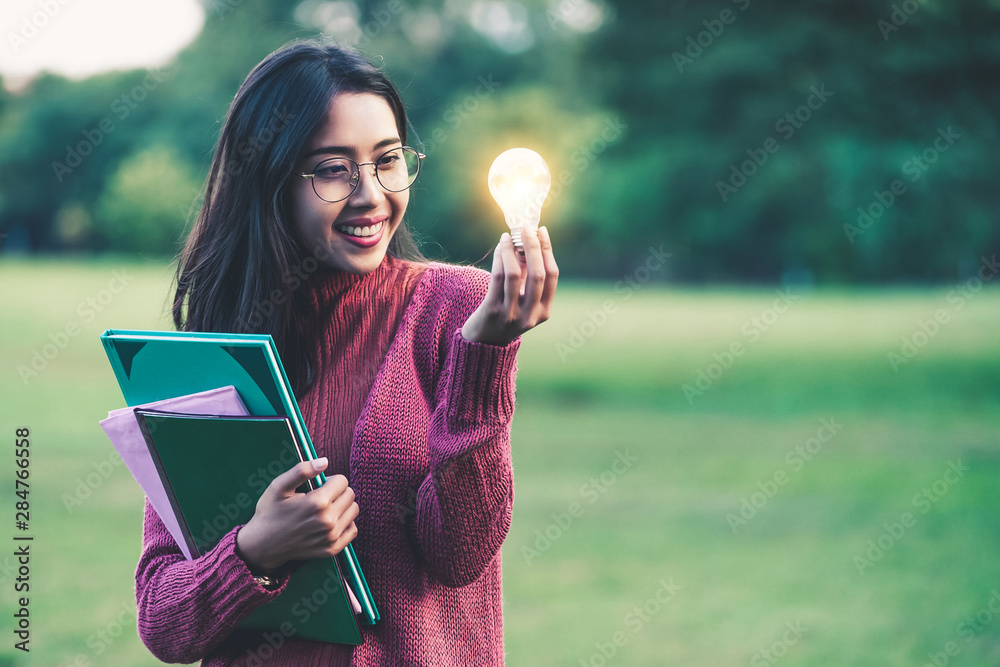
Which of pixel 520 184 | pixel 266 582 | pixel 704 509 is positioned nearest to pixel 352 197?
pixel 520 184

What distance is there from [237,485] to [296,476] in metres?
0.16

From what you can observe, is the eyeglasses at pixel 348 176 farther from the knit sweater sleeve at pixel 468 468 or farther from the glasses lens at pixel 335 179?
the knit sweater sleeve at pixel 468 468

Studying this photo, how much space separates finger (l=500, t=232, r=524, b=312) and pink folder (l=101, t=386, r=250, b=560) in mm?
473

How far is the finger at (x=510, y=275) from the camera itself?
4.92 ft

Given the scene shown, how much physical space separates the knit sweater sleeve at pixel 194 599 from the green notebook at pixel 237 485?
0.14 ft

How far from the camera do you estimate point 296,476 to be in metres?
1.54

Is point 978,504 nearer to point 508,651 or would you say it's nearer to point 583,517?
point 583,517

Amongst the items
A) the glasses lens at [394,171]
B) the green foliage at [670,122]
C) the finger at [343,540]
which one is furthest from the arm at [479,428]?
the green foliage at [670,122]

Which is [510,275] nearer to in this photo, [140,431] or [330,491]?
[330,491]

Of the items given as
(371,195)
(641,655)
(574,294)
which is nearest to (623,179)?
(574,294)

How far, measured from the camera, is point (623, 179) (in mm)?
18469

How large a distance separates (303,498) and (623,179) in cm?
1742

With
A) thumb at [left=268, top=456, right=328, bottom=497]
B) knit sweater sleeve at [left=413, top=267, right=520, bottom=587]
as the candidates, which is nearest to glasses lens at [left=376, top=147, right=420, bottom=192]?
knit sweater sleeve at [left=413, top=267, right=520, bottom=587]

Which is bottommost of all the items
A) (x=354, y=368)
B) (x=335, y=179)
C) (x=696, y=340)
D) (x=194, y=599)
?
(x=696, y=340)
